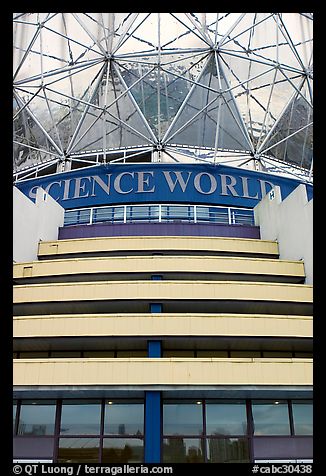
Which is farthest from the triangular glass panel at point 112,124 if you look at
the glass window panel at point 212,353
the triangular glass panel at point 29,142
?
the glass window panel at point 212,353

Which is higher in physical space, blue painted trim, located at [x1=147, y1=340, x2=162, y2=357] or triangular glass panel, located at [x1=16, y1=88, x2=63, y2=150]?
triangular glass panel, located at [x1=16, y1=88, x2=63, y2=150]

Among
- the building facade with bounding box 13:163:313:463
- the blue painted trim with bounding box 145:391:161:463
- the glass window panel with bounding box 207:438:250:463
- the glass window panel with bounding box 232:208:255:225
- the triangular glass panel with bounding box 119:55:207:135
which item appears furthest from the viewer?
the triangular glass panel with bounding box 119:55:207:135

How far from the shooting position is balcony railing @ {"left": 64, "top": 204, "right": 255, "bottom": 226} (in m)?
28.0

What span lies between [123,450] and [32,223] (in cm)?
1385

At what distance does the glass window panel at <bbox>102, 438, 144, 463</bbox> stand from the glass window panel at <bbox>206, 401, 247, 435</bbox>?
7.04 ft

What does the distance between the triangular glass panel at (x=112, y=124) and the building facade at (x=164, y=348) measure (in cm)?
1285

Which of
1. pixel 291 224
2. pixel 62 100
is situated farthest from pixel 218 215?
pixel 62 100

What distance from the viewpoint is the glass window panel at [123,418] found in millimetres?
14781

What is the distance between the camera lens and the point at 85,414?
1518cm

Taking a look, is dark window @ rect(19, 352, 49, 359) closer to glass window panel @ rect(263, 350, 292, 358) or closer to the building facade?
the building facade

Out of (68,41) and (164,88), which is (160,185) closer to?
(164,88)

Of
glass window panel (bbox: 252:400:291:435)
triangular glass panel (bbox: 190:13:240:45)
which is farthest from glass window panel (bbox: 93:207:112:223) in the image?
glass window panel (bbox: 252:400:291:435)
